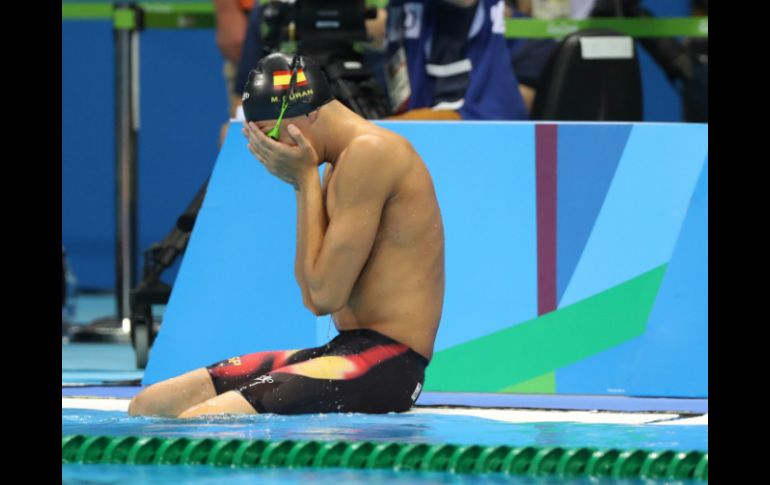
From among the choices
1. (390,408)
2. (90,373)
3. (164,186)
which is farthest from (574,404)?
(164,186)

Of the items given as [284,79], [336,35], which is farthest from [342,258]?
[336,35]

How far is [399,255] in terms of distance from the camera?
5062 millimetres

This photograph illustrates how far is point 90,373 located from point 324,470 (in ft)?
11.0

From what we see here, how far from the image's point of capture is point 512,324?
20.1ft

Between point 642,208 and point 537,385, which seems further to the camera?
point 642,208

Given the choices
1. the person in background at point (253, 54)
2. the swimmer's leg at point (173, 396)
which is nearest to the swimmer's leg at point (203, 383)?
the swimmer's leg at point (173, 396)

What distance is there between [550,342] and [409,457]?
201 cm

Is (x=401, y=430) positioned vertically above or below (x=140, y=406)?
above

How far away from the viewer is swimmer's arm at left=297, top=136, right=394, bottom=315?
488 centimetres

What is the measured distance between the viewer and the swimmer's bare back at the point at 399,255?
5.04m

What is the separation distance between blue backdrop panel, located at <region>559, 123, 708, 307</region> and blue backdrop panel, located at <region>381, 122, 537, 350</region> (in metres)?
0.24

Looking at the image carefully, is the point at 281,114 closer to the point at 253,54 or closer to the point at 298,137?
the point at 298,137

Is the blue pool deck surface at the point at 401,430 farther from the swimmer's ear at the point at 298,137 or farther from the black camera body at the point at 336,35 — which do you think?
the black camera body at the point at 336,35
